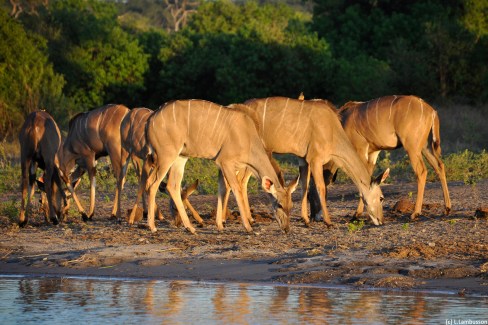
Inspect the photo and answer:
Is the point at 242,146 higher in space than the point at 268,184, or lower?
higher

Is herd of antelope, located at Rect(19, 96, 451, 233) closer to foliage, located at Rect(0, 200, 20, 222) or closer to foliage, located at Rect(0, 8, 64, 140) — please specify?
foliage, located at Rect(0, 200, 20, 222)

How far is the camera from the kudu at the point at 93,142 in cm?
1430

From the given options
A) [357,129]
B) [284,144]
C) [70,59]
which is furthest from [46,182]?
[70,59]

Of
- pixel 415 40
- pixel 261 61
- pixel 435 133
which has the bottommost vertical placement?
pixel 435 133

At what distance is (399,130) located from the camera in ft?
42.8

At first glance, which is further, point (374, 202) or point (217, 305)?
point (374, 202)

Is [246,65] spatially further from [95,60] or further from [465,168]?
[465,168]

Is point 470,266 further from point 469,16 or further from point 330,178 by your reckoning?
point 469,16

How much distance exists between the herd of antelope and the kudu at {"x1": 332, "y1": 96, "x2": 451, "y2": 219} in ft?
0.04

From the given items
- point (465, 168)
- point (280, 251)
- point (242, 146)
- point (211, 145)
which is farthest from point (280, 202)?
point (465, 168)

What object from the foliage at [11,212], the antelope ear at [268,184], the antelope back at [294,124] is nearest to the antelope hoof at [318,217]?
the antelope back at [294,124]

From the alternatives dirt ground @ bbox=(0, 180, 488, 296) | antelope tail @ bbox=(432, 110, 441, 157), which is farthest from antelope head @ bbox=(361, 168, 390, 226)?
antelope tail @ bbox=(432, 110, 441, 157)

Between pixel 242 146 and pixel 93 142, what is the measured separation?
11.3 ft

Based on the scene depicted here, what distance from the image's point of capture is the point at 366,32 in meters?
35.4
